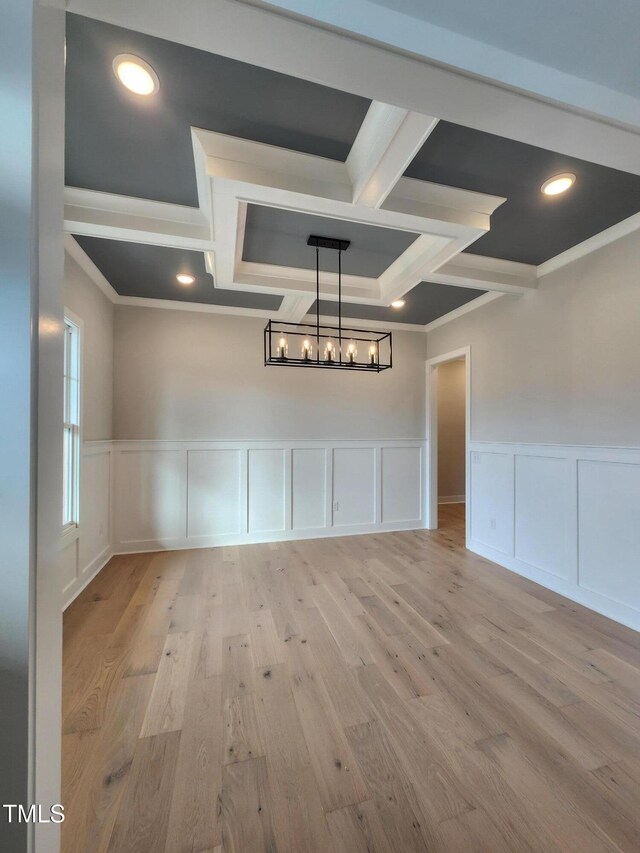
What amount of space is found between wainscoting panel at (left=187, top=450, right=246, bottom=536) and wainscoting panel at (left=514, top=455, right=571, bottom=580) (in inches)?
115

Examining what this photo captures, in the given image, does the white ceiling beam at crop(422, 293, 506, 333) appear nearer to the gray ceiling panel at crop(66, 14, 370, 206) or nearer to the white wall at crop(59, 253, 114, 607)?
the gray ceiling panel at crop(66, 14, 370, 206)

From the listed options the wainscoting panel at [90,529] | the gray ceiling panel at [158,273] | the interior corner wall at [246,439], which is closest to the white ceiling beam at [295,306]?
the gray ceiling panel at [158,273]

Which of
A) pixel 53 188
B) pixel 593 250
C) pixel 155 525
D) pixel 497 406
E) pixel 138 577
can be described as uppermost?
pixel 593 250

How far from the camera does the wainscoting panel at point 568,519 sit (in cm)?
240

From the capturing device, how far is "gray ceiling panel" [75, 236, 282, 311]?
2705mm

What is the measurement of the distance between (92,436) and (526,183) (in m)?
3.75

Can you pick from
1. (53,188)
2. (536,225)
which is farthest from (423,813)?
(536,225)

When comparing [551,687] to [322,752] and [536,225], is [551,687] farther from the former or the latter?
[536,225]

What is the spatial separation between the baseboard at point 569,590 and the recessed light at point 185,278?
398 cm

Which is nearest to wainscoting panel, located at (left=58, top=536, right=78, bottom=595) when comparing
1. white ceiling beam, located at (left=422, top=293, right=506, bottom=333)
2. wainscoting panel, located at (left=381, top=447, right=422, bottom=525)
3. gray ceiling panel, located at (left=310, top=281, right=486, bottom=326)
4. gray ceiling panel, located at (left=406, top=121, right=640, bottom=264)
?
gray ceiling panel, located at (left=310, top=281, right=486, bottom=326)

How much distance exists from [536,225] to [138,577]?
428 cm

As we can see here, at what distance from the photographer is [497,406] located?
355 cm

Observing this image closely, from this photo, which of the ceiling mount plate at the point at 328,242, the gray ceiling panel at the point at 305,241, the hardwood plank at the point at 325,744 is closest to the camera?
the hardwood plank at the point at 325,744

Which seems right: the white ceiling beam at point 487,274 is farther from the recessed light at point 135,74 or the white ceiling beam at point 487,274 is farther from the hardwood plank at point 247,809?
the hardwood plank at point 247,809
